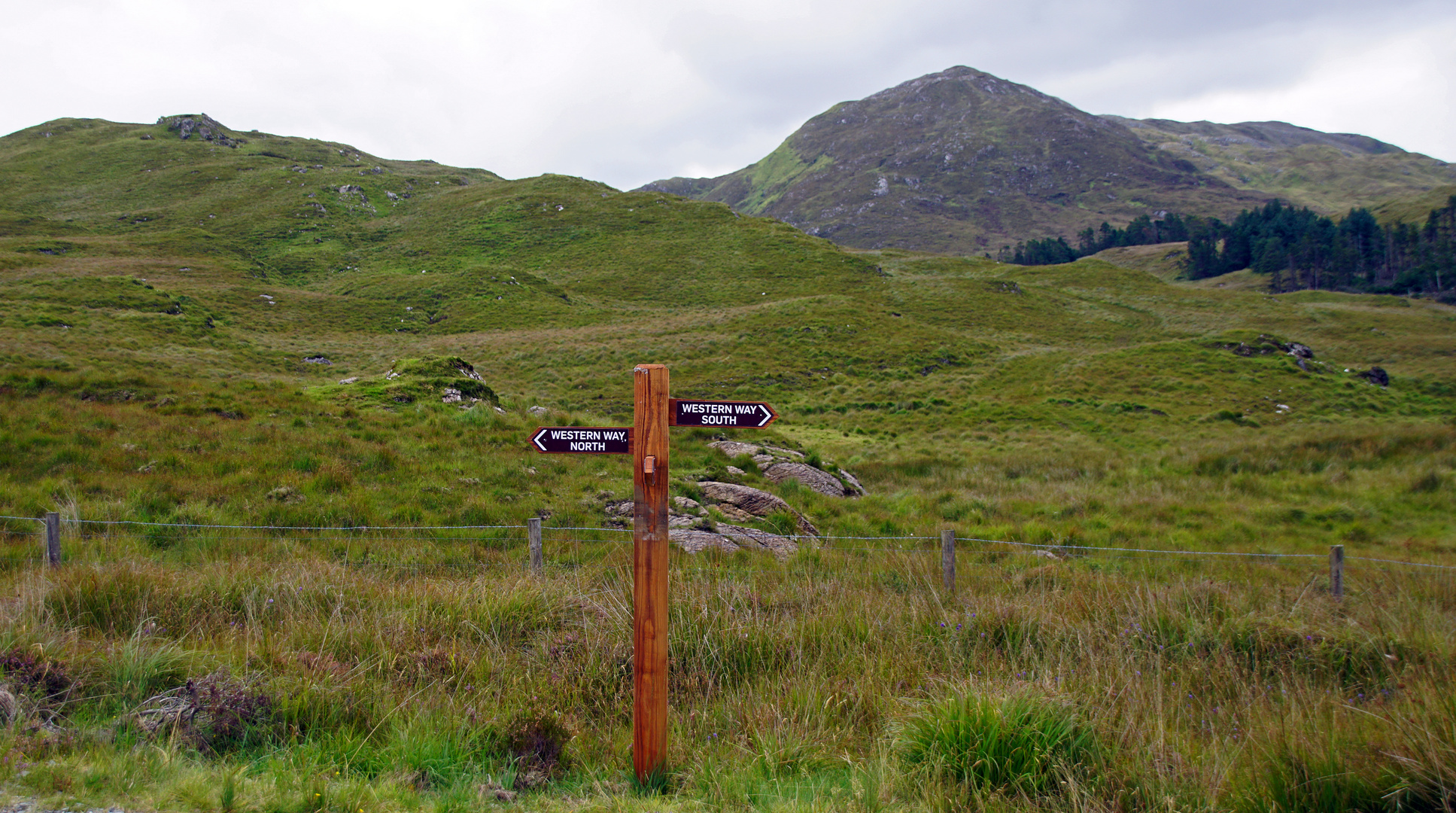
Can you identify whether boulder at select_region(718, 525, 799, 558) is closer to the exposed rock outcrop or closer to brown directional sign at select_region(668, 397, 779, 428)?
brown directional sign at select_region(668, 397, 779, 428)

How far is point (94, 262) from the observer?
45719mm

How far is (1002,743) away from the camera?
12.1ft

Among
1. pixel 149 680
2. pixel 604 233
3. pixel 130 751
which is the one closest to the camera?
pixel 130 751

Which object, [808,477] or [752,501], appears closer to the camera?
[752,501]

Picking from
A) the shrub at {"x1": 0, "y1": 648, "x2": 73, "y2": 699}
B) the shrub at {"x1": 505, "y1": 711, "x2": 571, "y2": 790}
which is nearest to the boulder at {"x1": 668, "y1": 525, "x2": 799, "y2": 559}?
the shrub at {"x1": 505, "y1": 711, "x2": 571, "y2": 790}

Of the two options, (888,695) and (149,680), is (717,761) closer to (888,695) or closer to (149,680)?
(888,695)

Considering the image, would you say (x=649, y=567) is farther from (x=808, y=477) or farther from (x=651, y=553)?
(x=808, y=477)

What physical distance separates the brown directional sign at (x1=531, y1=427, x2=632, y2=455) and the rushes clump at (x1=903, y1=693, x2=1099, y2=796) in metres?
2.34

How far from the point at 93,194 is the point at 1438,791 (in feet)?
330

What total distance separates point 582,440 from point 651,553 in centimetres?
83

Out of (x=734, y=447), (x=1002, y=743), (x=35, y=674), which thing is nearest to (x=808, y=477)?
(x=734, y=447)

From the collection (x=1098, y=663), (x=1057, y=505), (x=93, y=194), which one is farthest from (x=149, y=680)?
(x=93, y=194)

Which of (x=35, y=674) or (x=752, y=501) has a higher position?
(x=35, y=674)

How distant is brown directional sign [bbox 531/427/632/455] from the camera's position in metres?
4.07
